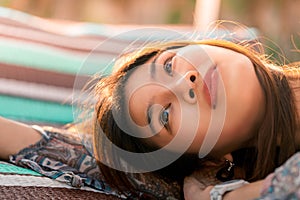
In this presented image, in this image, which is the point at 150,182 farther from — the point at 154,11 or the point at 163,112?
the point at 154,11

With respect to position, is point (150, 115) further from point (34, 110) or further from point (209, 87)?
point (34, 110)

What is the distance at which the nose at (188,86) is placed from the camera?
963 millimetres

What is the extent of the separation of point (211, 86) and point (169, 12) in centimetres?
185

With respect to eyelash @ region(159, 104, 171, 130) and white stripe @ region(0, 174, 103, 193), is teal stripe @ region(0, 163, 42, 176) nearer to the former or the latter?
white stripe @ region(0, 174, 103, 193)

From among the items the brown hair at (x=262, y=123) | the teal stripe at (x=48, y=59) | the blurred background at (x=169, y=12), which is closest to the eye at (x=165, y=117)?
the brown hair at (x=262, y=123)

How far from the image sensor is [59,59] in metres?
1.69

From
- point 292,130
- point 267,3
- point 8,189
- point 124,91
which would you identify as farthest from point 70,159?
point 267,3

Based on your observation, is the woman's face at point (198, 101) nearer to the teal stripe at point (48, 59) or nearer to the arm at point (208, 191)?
the arm at point (208, 191)

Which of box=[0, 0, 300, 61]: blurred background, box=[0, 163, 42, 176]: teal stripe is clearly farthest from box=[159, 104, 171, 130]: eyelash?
box=[0, 0, 300, 61]: blurred background

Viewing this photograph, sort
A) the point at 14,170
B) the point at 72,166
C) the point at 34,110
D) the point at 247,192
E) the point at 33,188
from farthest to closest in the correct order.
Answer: the point at 34,110
the point at 72,166
the point at 14,170
the point at 33,188
the point at 247,192

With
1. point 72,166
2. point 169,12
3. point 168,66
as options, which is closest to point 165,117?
point 168,66

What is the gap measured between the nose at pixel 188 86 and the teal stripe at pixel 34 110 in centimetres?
67

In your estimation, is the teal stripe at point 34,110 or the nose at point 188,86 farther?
the teal stripe at point 34,110

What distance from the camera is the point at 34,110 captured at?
1588mm
